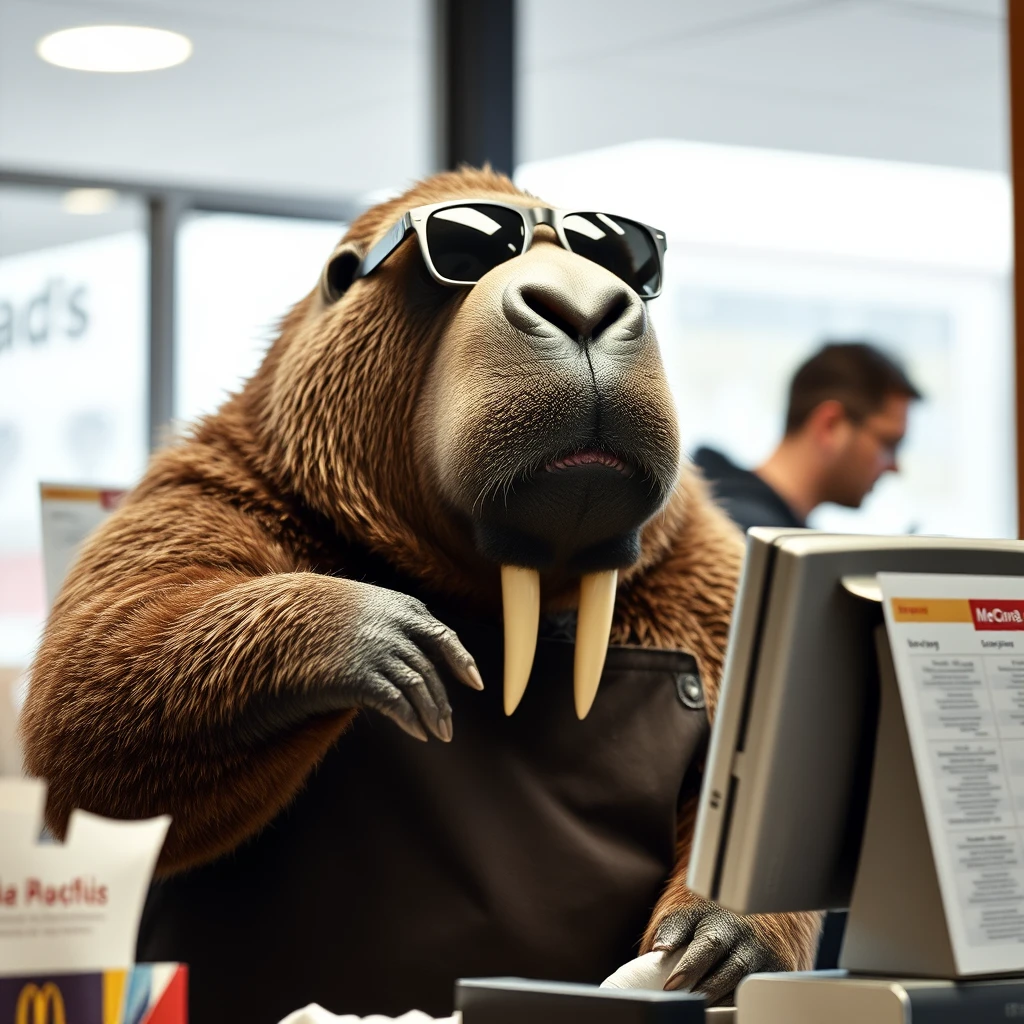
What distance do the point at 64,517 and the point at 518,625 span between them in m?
1.28

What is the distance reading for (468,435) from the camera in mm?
1356

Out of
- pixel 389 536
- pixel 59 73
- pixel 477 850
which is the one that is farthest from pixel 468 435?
pixel 59 73

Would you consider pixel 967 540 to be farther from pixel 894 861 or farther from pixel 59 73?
pixel 59 73

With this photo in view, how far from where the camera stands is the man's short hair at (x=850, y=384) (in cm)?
394

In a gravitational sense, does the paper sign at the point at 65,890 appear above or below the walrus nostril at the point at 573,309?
below

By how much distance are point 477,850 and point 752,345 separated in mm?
4555

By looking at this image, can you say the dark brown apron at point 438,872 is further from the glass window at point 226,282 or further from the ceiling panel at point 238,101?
the glass window at point 226,282

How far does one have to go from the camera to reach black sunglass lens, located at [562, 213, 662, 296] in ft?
4.95

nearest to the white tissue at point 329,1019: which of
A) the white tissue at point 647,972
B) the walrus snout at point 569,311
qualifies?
the white tissue at point 647,972

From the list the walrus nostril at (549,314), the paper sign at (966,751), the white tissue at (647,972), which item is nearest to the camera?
the paper sign at (966,751)

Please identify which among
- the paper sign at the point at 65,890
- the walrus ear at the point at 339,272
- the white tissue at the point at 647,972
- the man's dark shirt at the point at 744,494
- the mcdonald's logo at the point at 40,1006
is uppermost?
the walrus ear at the point at 339,272

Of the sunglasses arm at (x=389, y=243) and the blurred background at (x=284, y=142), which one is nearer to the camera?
the sunglasses arm at (x=389, y=243)

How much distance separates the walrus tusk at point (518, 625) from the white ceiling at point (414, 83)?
262cm

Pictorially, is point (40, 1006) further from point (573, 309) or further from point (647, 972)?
point (573, 309)
